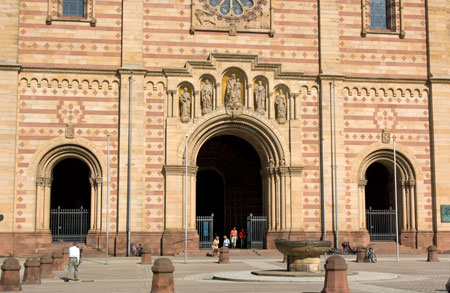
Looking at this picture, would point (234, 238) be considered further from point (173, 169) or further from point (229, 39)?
point (229, 39)

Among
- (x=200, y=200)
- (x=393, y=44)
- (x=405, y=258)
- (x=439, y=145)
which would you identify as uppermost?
(x=393, y=44)

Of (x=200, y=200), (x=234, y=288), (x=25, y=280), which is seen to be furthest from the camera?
(x=200, y=200)

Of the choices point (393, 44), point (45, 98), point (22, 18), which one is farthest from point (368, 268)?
point (22, 18)

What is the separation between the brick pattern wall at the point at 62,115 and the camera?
130 feet

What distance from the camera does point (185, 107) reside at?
1624 inches

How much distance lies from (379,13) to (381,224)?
13381 millimetres

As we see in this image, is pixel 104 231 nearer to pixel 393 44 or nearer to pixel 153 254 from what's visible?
pixel 153 254

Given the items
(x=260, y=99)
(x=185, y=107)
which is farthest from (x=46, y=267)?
(x=260, y=99)

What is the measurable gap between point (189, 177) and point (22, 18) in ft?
43.3

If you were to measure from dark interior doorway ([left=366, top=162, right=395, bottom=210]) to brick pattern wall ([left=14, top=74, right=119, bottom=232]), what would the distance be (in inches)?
704

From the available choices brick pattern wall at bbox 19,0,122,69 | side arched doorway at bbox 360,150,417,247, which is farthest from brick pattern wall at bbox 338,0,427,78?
brick pattern wall at bbox 19,0,122,69

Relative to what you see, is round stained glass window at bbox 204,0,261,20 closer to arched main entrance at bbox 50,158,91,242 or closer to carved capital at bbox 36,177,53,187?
arched main entrance at bbox 50,158,91,242

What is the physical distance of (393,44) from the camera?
4372 cm

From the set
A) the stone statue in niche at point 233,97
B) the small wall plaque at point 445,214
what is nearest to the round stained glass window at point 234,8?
the stone statue in niche at point 233,97
